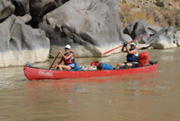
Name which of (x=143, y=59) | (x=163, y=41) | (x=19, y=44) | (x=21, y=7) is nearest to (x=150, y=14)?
(x=163, y=41)

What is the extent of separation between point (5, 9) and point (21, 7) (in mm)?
2326

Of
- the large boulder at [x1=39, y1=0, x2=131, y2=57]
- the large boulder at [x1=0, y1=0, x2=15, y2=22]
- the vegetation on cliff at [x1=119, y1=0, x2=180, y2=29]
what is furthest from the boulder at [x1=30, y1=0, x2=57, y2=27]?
the vegetation on cliff at [x1=119, y1=0, x2=180, y2=29]

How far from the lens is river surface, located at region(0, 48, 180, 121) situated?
4.77m

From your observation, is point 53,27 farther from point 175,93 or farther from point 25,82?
point 175,93

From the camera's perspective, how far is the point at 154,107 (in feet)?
17.0

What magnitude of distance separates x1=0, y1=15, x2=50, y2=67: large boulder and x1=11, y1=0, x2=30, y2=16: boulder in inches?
17.8

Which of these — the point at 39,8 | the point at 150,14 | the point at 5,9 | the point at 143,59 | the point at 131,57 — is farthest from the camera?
the point at 150,14

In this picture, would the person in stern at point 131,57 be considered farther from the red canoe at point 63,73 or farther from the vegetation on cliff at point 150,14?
the vegetation on cliff at point 150,14

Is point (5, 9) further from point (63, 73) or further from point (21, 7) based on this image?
point (63, 73)

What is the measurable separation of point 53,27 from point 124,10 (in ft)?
75.5

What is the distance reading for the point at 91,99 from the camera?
19.6 ft

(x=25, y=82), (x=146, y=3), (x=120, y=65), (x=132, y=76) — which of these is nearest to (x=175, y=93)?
(x=132, y=76)

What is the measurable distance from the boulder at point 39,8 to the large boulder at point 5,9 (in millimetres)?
3209

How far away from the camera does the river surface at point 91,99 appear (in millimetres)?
4766
